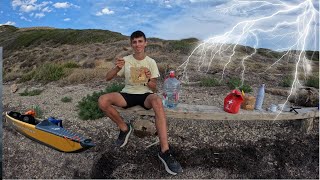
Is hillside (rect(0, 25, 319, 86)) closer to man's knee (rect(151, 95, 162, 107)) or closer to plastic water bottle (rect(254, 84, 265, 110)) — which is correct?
plastic water bottle (rect(254, 84, 265, 110))

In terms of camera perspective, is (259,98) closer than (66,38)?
Yes

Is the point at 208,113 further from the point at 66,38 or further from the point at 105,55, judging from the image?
the point at 66,38

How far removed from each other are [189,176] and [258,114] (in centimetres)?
170

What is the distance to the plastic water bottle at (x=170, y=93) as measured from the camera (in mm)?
5973

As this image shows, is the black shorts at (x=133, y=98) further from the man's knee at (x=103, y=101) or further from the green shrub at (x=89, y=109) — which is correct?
the green shrub at (x=89, y=109)

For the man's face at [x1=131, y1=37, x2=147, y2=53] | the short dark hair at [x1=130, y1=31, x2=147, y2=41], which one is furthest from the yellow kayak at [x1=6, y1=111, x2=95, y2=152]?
the short dark hair at [x1=130, y1=31, x2=147, y2=41]

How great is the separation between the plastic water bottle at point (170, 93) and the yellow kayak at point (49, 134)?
1.50 metres

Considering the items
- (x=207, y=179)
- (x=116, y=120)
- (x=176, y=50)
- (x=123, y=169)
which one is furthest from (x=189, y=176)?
(x=176, y=50)

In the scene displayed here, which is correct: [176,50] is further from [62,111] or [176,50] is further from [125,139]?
[125,139]

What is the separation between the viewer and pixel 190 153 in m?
5.61

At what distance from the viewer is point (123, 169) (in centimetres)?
516

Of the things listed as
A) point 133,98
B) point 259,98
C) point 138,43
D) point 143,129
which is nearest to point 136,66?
point 138,43

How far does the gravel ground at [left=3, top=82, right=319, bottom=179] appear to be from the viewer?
5.16 m

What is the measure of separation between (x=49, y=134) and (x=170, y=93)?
2.15 m
